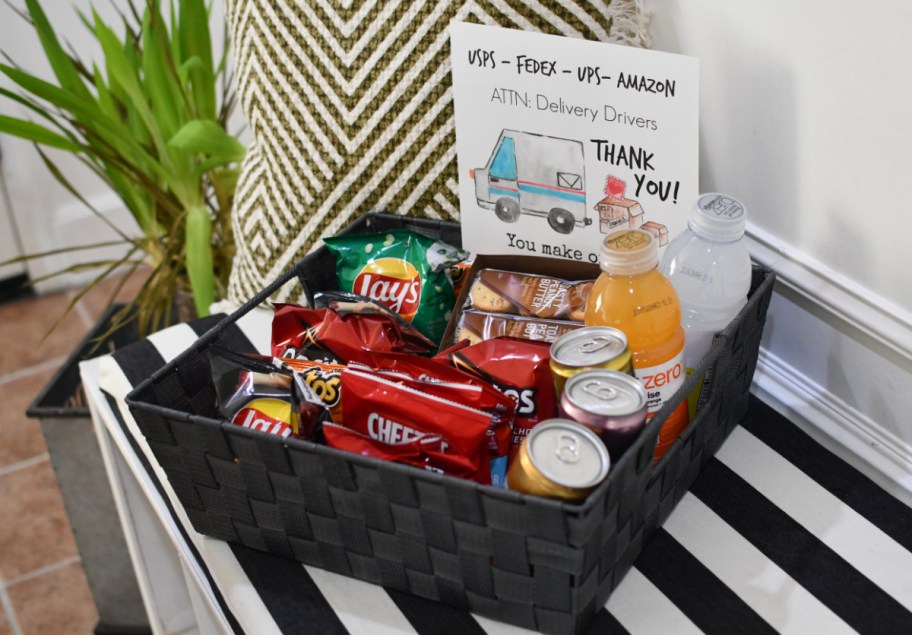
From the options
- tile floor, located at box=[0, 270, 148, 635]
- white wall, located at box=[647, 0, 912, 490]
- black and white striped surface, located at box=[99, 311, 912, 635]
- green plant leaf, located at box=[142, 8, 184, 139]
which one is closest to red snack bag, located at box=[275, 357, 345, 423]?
black and white striped surface, located at box=[99, 311, 912, 635]

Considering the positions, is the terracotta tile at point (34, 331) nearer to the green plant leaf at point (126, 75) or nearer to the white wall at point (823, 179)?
the green plant leaf at point (126, 75)

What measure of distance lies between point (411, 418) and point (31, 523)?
1.46 m

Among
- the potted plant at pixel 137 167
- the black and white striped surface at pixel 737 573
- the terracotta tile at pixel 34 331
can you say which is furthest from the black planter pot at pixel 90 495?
the terracotta tile at pixel 34 331

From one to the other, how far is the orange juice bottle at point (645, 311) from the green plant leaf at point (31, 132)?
0.91m

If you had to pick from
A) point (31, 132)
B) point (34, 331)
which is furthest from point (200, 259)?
point (34, 331)

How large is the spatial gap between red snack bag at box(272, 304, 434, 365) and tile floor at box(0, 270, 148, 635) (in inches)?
40.2

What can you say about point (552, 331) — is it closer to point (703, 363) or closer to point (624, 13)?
point (703, 363)

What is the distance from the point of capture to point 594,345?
68 centimetres

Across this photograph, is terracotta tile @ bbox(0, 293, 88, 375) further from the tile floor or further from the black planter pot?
the black planter pot

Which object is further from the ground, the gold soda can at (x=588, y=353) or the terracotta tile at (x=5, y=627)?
the gold soda can at (x=588, y=353)

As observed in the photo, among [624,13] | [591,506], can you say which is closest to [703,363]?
[591,506]

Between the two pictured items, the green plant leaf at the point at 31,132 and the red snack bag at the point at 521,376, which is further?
the green plant leaf at the point at 31,132

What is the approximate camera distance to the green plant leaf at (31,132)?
4.01 feet

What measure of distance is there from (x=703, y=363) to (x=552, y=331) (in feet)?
0.48
